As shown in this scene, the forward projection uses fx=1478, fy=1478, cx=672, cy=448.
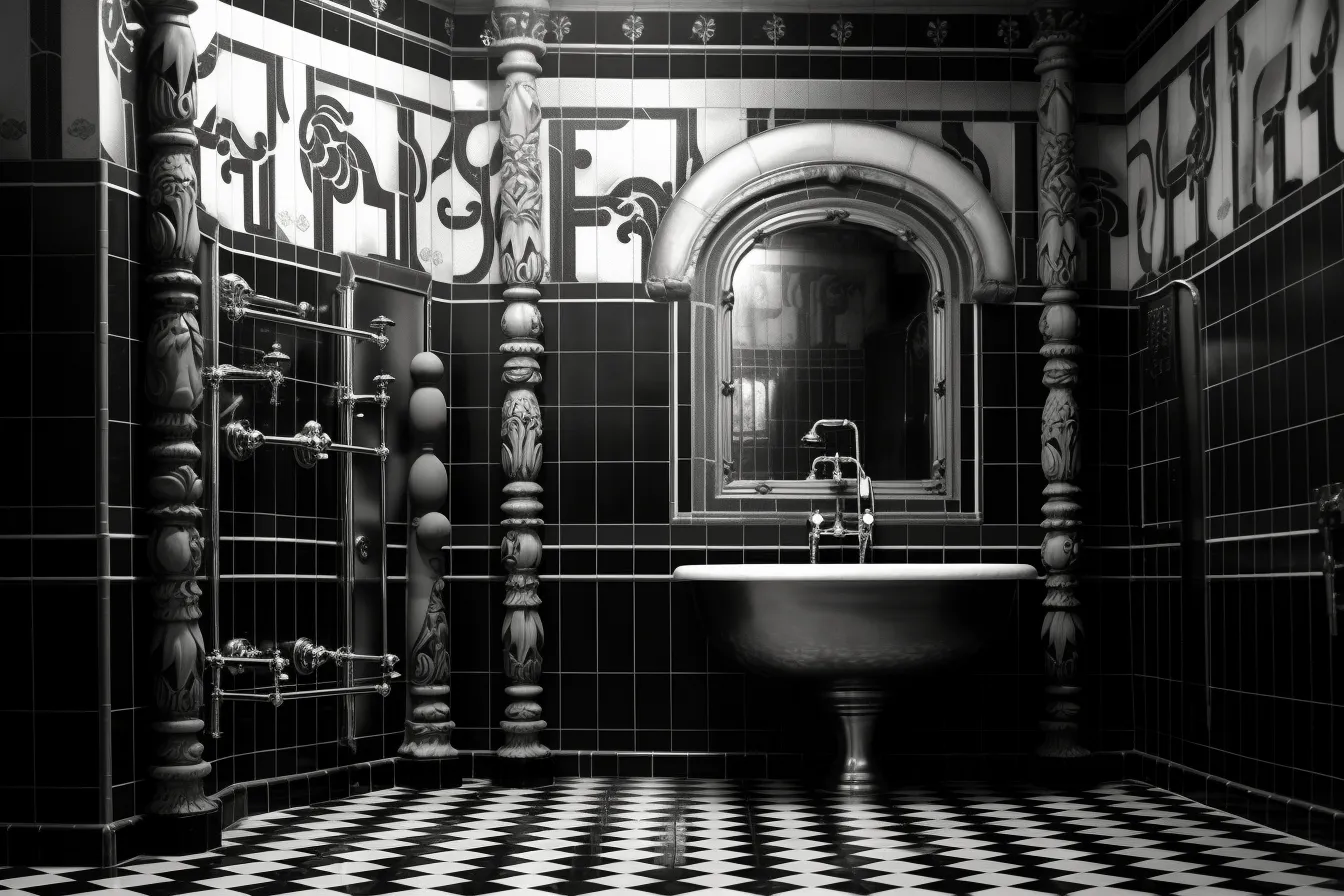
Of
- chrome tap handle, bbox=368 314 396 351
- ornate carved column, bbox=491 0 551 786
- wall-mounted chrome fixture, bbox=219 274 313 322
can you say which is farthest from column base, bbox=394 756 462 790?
wall-mounted chrome fixture, bbox=219 274 313 322

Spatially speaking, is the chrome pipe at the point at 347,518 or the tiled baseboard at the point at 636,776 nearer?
the tiled baseboard at the point at 636,776

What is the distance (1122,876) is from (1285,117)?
2387 millimetres

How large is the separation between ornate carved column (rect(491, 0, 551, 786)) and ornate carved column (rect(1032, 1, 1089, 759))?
6.56 feet

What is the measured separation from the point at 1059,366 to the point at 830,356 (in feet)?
2.99

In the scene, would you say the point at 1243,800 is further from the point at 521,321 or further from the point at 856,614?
the point at 521,321

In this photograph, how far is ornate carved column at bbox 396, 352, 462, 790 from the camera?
18.7 feet

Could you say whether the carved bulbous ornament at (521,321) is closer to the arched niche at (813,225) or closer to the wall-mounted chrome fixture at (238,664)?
the arched niche at (813,225)

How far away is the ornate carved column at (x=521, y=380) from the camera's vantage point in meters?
5.77

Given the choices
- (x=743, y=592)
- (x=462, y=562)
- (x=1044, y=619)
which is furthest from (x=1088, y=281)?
(x=462, y=562)

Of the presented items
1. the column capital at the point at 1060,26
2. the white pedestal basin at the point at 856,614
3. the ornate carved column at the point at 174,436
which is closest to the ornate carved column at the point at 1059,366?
the column capital at the point at 1060,26

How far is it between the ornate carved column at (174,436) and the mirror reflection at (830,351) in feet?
7.74

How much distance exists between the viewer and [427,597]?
5.76 m

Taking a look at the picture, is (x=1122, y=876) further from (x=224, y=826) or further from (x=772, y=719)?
(x=224, y=826)

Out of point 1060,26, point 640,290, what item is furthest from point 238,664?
point 1060,26
